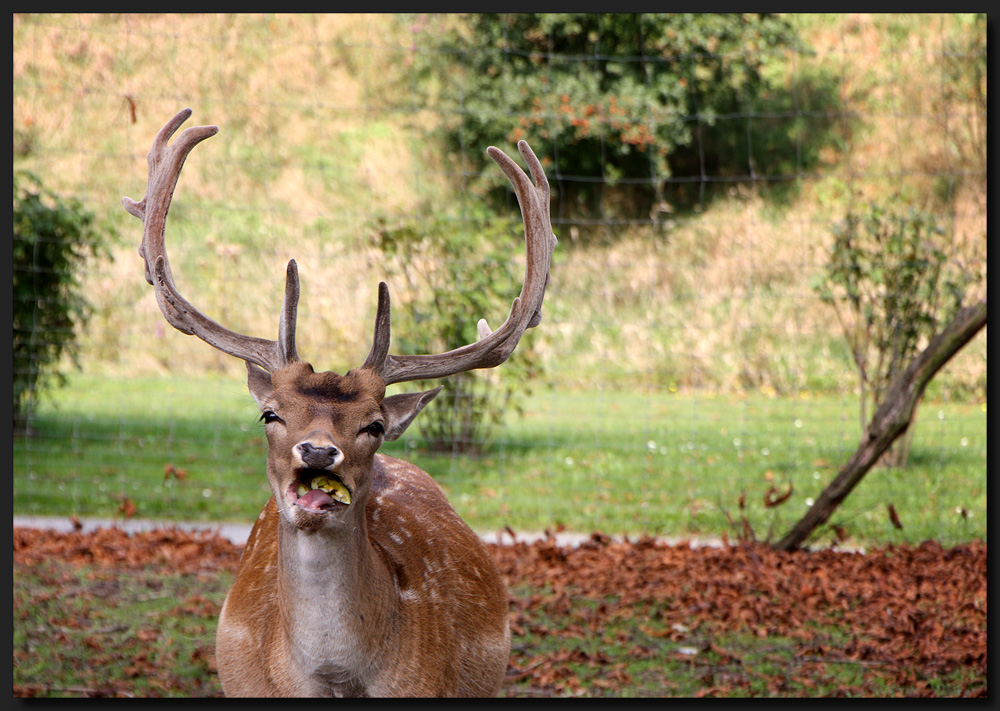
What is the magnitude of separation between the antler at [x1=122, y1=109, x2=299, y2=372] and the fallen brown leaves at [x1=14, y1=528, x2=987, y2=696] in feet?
7.00

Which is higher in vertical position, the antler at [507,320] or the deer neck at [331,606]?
the antler at [507,320]

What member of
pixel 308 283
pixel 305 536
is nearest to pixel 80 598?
pixel 305 536

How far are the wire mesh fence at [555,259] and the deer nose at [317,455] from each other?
4019 millimetres

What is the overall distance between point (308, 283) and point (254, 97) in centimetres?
762

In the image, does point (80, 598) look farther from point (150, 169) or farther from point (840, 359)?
point (840, 359)

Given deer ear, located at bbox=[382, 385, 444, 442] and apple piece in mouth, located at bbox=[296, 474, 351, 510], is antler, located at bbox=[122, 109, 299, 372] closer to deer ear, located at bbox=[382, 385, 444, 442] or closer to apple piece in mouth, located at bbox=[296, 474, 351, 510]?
deer ear, located at bbox=[382, 385, 444, 442]

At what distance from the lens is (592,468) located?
8500mm

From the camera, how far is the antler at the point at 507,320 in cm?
311

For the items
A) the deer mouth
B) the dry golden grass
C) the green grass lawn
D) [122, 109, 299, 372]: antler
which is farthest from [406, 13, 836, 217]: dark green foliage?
the deer mouth

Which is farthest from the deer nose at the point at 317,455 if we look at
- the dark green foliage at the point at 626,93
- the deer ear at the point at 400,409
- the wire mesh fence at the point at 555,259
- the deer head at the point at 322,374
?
the dark green foliage at the point at 626,93

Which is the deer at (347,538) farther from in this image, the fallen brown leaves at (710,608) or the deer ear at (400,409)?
the fallen brown leaves at (710,608)

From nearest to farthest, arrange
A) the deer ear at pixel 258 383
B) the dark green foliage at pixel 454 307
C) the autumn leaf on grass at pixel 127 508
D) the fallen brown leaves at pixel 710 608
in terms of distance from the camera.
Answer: the deer ear at pixel 258 383, the fallen brown leaves at pixel 710 608, the autumn leaf on grass at pixel 127 508, the dark green foliage at pixel 454 307

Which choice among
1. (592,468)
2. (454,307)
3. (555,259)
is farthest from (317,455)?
(555,259)

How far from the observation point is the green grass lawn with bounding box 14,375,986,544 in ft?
23.7
